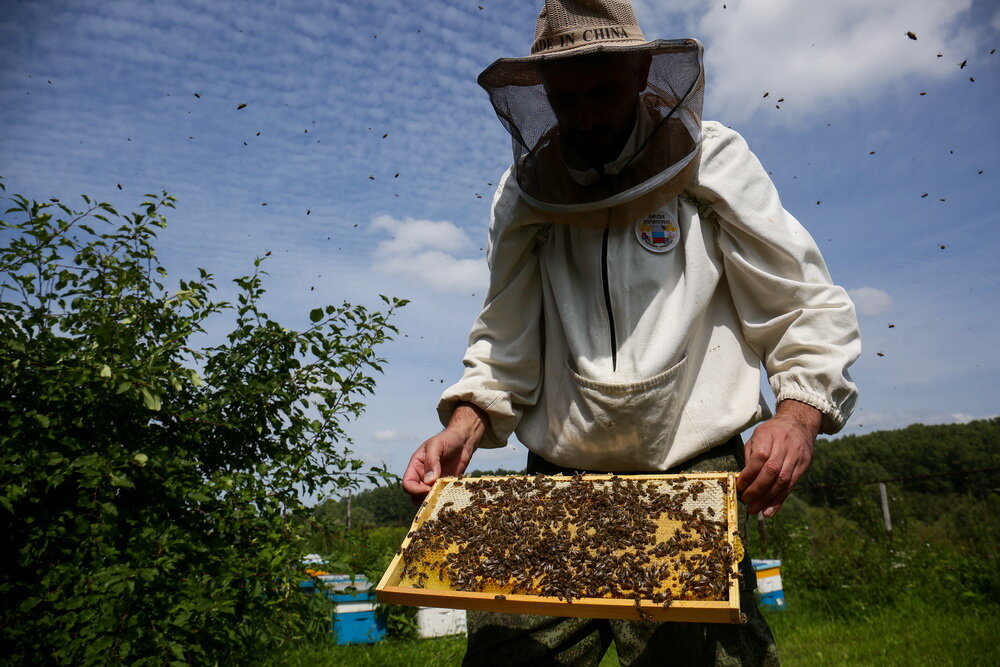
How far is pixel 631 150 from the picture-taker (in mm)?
2625

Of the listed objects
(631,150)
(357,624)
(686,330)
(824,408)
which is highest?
(631,150)

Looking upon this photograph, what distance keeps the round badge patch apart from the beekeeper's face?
0.28 metres

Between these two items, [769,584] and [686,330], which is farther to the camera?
[769,584]

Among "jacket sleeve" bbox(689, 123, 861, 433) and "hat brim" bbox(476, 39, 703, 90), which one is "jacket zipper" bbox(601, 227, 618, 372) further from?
"hat brim" bbox(476, 39, 703, 90)

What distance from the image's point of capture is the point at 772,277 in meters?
2.46

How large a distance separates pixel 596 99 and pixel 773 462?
1.43 m

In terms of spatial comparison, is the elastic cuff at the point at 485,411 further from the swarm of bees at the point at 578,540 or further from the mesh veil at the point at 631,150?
the mesh veil at the point at 631,150

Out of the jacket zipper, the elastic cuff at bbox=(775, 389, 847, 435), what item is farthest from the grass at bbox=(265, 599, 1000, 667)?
the elastic cuff at bbox=(775, 389, 847, 435)

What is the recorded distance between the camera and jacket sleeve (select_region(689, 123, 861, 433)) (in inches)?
91.9

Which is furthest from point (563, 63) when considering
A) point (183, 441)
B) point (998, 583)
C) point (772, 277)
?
point (998, 583)

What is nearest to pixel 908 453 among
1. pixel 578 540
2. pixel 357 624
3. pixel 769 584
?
pixel 769 584

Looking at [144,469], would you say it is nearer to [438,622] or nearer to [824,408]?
[824,408]

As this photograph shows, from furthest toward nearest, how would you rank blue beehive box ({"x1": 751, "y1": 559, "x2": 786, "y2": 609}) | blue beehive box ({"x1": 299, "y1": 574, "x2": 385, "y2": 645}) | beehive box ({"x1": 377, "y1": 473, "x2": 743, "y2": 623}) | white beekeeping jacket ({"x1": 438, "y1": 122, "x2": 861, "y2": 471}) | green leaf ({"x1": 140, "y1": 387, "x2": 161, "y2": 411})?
1. blue beehive box ({"x1": 751, "y1": 559, "x2": 786, "y2": 609})
2. blue beehive box ({"x1": 299, "y1": 574, "x2": 385, "y2": 645})
3. green leaf ({"x1": 140, "y1": 387, "x2": 161, "y2": 411})
4. white beekeeping jacket ({"x1": 438, "y1": 122, "x2": 861, "y2": 471})
5. beehive box ({"x1": 377, "y1": 473, "x2": 743, "y2": 623})

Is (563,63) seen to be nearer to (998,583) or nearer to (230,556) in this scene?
(230,556)
